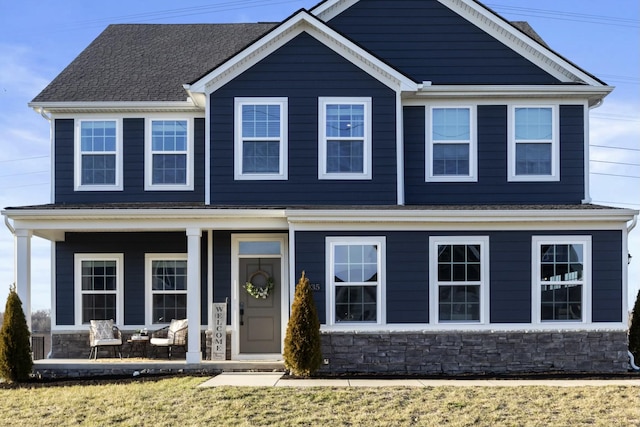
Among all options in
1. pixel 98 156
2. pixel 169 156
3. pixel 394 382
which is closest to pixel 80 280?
pixel 98 156

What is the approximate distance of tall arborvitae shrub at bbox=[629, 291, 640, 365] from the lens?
14.4m

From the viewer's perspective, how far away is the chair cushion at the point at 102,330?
15.1 m

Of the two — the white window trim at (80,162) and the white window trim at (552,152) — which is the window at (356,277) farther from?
the white window trim at (80,162)

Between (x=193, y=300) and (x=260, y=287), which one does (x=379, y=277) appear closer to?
(x=260, y=287)

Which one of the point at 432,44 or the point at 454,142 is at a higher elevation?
the point at 432,44

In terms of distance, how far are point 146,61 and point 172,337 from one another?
6.79 meters

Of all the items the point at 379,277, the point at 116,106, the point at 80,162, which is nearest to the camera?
the point at 379,277

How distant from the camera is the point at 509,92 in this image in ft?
50.9

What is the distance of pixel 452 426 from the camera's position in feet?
31.9

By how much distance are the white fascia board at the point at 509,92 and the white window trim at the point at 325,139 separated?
1.09m

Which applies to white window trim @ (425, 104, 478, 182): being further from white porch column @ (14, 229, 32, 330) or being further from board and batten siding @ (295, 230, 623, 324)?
white porch column @ (14, 229, 32, 330)

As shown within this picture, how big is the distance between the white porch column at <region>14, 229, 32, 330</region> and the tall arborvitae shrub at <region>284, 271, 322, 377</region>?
5117 millimetres

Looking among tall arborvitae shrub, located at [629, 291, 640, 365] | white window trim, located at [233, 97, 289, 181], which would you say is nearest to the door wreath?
white window trim, located at [233, 97, 289, 181]

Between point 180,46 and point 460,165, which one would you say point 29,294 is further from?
point 460,165
